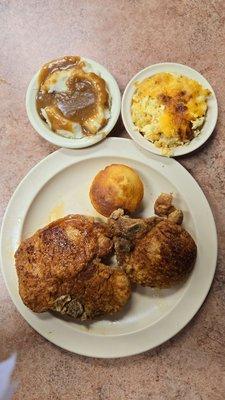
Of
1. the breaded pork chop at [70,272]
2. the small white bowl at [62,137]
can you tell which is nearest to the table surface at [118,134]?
the small white bowl at [62,137]

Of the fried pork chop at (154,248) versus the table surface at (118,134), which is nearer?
the fried pork chop at (154,248)

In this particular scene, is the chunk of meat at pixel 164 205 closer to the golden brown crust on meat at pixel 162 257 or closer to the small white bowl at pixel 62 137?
the golden brown crust on meat at pixel 162 257

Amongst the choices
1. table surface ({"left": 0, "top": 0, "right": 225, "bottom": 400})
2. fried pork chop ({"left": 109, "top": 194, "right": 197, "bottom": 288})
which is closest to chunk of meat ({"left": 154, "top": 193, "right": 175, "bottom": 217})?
fried pork chop ({"left": 109, "top": 194, "right": 197, "bottom": 288})

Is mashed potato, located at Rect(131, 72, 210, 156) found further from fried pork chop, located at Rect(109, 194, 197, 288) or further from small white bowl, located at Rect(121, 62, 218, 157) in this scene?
fried pork chop, located at Rect(109, 194, 197, 288)

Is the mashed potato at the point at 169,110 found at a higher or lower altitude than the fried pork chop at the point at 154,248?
higher

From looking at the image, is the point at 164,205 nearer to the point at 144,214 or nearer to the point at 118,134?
the point at 144,214
